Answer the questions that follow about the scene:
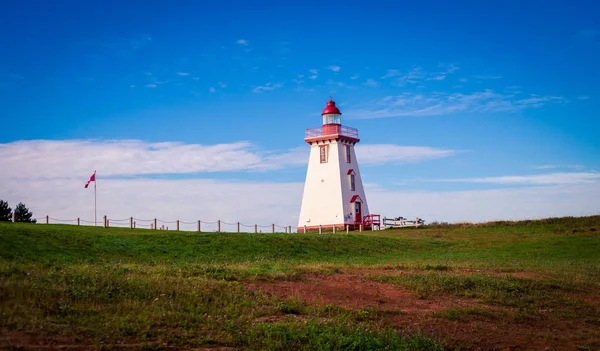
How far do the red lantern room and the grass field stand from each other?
35261 millimetres

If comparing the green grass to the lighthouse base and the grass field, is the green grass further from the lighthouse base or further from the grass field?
the lighthouse base

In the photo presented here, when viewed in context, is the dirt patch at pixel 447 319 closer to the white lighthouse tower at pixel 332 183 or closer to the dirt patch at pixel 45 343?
the dirt patch at pixel 45 343

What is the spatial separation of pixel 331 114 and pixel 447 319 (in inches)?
1790

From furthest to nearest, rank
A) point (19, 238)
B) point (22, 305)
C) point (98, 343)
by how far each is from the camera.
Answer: point (19, 238) → point (22, 305) → point (98, 343)

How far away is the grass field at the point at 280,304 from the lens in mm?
10695

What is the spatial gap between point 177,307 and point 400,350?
4.85 m

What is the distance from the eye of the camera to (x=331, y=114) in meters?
58.8

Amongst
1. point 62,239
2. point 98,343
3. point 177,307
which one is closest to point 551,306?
point 177,307

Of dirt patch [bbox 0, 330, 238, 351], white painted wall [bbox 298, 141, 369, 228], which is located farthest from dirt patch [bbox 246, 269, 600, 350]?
white painted wall [bbox 298, 141, 369, 228]

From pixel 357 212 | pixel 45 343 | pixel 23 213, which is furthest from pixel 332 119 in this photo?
pixel 45 343

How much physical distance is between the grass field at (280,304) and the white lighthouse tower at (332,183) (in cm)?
3174

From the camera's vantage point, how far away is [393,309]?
14742 mm

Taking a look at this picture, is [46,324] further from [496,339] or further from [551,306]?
[551,306]

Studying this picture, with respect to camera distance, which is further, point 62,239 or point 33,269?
point 62,239
